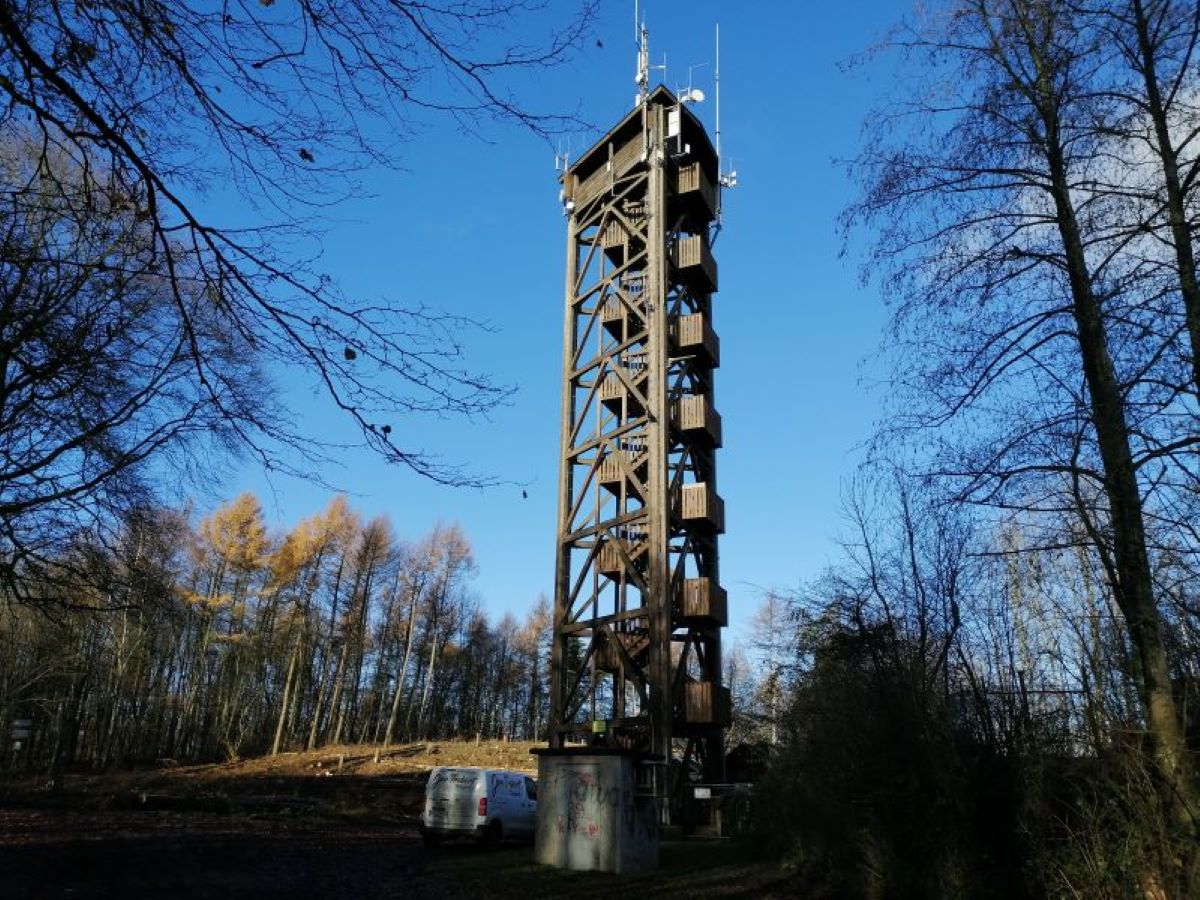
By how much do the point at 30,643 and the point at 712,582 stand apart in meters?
19.8

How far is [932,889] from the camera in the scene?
905cm

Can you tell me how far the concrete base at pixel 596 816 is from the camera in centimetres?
1420

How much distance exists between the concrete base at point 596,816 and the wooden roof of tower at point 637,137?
21380mm

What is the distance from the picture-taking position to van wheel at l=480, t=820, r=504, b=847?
1767cm

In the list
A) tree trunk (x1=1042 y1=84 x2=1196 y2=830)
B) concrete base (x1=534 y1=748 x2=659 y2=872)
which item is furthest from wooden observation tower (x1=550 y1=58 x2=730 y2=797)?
tree trunk (x1=1042 y1=84 x2=1196 y2=830)

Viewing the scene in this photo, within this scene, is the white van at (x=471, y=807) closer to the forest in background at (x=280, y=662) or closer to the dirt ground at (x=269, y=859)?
the dirt ground at (x=269, y=859)

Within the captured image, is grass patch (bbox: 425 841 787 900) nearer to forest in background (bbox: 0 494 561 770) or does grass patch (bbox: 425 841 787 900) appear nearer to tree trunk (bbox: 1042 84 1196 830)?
tree trunk (bbox: 1042 84 1196 830)

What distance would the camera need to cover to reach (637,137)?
30156 mm

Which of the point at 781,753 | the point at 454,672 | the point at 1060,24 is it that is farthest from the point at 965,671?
the point at 454,672

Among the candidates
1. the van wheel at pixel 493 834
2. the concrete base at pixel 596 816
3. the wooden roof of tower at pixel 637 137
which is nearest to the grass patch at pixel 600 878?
the concrete base at pixel 596 816

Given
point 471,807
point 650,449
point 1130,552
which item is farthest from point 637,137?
point 1130,552

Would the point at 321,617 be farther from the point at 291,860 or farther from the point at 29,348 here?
the point at 29,348

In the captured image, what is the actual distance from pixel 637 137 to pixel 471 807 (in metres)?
21.8

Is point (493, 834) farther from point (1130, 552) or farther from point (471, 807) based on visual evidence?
point (1130, 552)
